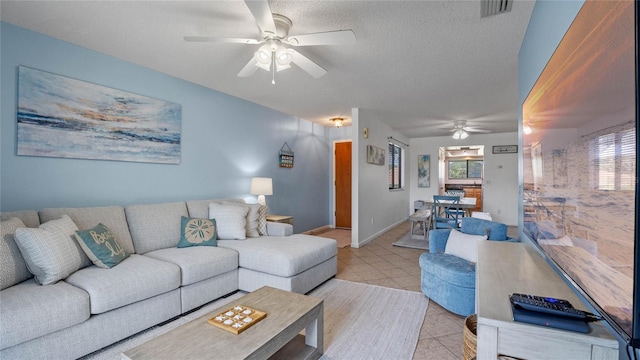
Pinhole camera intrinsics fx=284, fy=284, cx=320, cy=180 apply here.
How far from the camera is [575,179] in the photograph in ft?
3.14

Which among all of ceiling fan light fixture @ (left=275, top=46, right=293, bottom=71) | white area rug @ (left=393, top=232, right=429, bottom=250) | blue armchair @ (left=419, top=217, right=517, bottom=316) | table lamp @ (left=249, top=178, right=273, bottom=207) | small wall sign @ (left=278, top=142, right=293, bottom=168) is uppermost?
ceiling fan light fixture @ (left=275, top=46, right=293, bottom=71)

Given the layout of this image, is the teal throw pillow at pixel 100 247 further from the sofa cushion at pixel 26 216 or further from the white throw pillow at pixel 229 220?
the white throw pillow at pixel 229 220

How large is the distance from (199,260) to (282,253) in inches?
29.0

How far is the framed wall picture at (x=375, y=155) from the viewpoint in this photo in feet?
17.5

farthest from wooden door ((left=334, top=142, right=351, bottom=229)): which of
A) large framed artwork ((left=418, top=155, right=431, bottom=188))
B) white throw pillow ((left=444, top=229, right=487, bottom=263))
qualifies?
white throw pillow ((left=444, top=229, right=487, bottom=263))

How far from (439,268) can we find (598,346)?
1.77 m

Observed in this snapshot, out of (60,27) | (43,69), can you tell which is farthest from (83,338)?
(60,27)

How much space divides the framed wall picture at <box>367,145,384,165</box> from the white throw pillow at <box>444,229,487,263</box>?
2.65 m

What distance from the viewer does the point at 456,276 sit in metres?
2.39

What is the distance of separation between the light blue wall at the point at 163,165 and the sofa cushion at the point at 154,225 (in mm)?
286

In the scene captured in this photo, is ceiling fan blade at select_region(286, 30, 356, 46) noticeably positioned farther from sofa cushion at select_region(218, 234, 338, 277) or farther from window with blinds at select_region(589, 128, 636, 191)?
sofa cushion at select_region(218, 234, 338, 277)

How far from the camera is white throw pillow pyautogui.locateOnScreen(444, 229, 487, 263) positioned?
2.60 m

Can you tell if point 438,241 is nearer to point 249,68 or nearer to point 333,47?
point 333,47

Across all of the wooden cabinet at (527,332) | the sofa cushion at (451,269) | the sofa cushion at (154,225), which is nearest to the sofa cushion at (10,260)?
the sofa cushion at (154,225)
